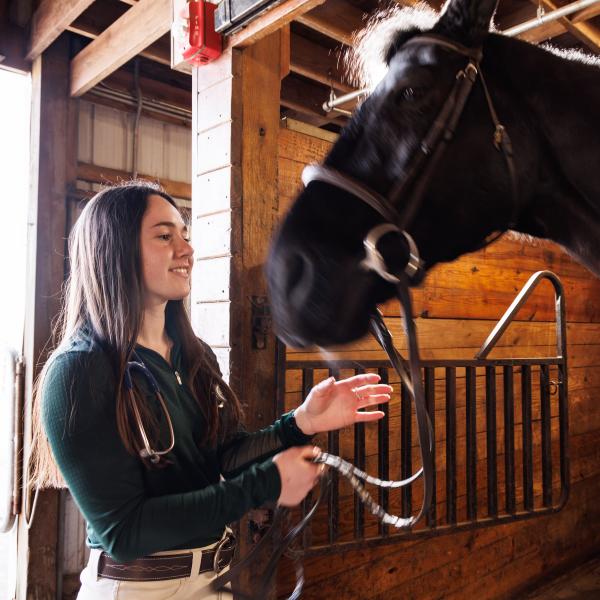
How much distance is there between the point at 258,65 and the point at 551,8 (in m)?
1.24

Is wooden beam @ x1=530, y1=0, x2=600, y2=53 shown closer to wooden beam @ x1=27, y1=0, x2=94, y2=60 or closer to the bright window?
wooden beam @ x1=27, y1=0, x2=94, y2=60

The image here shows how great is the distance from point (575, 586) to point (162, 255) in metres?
3.30

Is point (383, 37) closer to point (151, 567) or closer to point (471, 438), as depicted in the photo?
point (151, 567)

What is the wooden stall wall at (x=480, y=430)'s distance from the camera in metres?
1.93

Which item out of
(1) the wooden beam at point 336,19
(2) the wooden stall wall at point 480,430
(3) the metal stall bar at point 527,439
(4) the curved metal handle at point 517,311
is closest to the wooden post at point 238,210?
(2) the wooden stall wall at point 480,430

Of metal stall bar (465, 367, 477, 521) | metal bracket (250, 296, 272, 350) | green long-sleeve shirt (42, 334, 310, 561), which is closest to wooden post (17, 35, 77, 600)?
metal bracket (250, 296, 272, 350)

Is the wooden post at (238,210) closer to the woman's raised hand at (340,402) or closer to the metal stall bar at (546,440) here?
the woman's raised hand at (340,402)

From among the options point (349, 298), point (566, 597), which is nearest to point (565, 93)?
point (349, 298)

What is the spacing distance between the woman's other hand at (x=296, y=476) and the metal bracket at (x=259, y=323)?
70cm

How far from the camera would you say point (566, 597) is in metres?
3.01

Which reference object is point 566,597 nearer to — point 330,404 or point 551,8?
point 330,404

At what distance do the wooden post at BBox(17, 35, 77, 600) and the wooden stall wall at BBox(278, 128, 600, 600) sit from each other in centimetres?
146

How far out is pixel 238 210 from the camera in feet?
5.12

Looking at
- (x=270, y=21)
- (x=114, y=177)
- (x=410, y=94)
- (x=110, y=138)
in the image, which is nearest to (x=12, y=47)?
(x=110, y=138)
